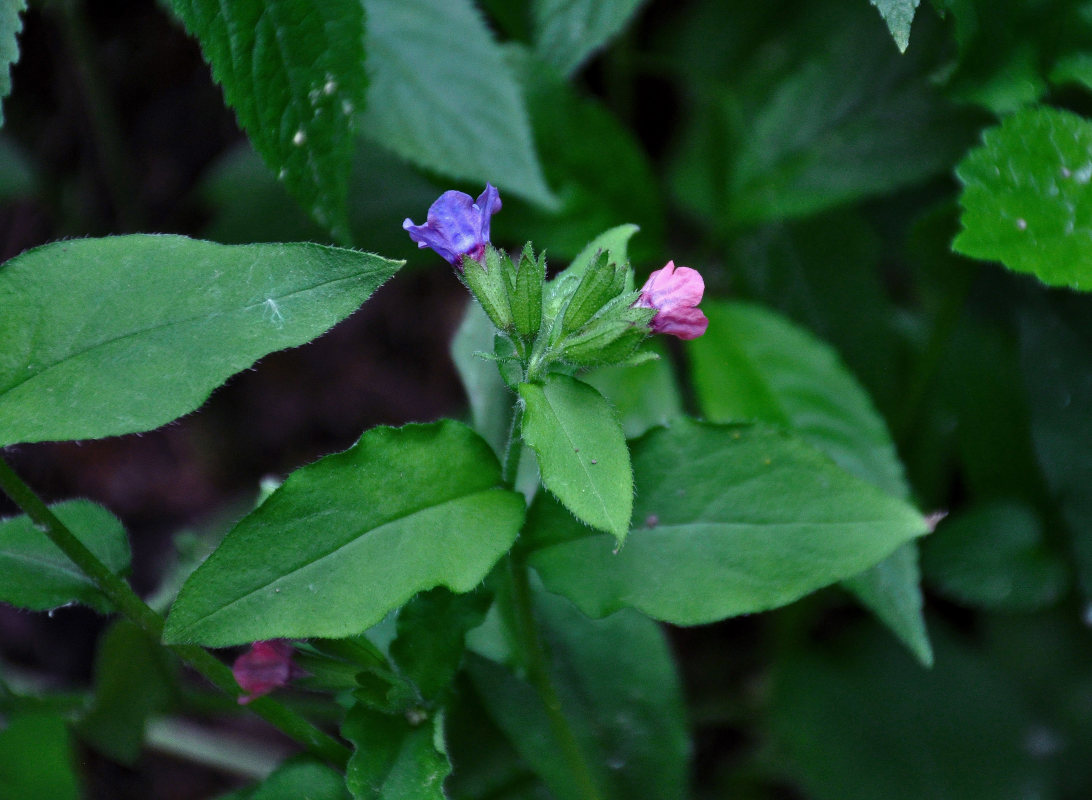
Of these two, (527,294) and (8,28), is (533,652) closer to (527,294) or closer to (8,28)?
(527,294)

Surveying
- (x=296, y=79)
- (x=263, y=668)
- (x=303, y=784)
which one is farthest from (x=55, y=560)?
(x=296, y=79)

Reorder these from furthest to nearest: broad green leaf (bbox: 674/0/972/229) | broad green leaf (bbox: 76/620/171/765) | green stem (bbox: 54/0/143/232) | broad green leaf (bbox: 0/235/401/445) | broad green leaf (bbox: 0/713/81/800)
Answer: green stem (bbox: 54/0/143/232)
broad green leaf (bbox: 674/0/972/229)
broad green leaf (bbox: 76/620/171/765)
broad green leaf (bbox: 0/713/81/800)
broad green leaf (bbox: 0/235/401/445)

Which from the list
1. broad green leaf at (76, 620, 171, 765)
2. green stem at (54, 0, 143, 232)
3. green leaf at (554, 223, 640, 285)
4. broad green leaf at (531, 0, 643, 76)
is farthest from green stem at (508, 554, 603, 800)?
green stem at (54, 0, 143, 232)

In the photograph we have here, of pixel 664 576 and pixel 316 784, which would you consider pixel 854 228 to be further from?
pixel 316 784

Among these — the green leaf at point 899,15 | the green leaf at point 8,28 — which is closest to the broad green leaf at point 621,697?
the green leaf at point 899,15

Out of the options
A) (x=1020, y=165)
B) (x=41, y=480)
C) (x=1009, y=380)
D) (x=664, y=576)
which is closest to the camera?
(x=664, y=576)

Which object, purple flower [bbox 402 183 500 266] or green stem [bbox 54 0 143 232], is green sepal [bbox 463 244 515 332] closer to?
purple flower [bbox 402 183 500 266]

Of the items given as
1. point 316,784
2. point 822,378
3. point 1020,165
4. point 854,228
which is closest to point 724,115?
point 854,228
